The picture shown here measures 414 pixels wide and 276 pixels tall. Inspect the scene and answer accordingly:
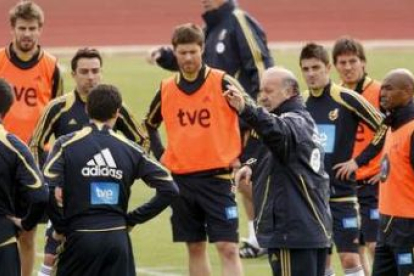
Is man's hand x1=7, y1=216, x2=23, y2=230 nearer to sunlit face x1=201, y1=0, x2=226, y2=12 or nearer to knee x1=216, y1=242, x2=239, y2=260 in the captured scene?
knee x1=216, y1=242, x2=239, y2=260

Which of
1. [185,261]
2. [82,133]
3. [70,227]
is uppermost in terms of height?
[82,133]

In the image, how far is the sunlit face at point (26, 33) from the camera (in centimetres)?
→ 1316

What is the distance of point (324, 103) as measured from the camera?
12.8 metres

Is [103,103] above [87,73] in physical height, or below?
below

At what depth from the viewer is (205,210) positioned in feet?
41.5

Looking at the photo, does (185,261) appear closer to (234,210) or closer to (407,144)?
(234,210)

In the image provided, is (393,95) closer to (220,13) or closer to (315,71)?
(315,71)

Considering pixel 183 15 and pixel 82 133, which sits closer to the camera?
pixel 82 133

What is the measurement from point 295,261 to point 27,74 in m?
4.04

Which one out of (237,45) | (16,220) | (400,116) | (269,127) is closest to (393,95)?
(400,116)

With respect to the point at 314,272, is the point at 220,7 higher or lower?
higher

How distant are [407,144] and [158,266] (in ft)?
13.7

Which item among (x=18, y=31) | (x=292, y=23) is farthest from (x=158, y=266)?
(x=292, y=23)

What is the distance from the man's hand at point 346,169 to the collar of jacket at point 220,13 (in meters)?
3.57
